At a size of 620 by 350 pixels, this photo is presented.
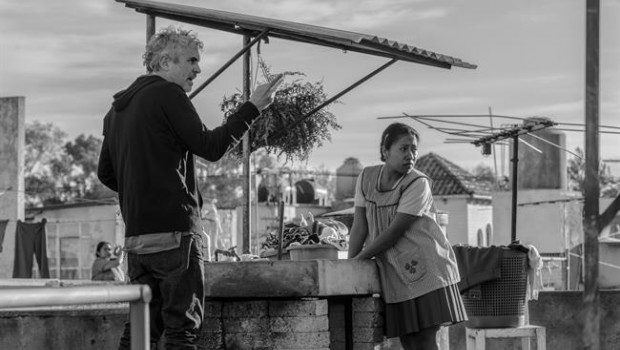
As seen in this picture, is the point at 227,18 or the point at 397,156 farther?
the point at 227,18

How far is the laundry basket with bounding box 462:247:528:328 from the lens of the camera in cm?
834

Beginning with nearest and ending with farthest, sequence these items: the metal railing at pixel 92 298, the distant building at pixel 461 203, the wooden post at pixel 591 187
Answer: the wooden post at pixel 591 187 → the metal railing at pixel 92 298 → the distant building at pixel 461 203

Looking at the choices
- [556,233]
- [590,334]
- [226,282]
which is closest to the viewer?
[590,334]

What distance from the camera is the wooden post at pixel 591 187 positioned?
3.33m

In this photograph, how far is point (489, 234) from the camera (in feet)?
149

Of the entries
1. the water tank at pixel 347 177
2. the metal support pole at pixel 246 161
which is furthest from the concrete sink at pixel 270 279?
the water tank at pixel 347 177

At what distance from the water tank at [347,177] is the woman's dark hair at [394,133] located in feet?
121

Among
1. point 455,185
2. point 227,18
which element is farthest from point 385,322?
point 455,185

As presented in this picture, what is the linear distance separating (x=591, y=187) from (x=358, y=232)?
10.7 feet

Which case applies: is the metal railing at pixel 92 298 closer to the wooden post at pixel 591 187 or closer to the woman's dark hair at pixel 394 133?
the wooden post at pixel 591 187

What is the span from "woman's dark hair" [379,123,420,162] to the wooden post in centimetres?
287

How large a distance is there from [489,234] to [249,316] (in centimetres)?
3980

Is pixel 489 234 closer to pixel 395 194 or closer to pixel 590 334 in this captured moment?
pixel 395 194

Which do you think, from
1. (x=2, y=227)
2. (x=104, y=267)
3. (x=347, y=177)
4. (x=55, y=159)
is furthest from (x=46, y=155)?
(x=104, y=267)
